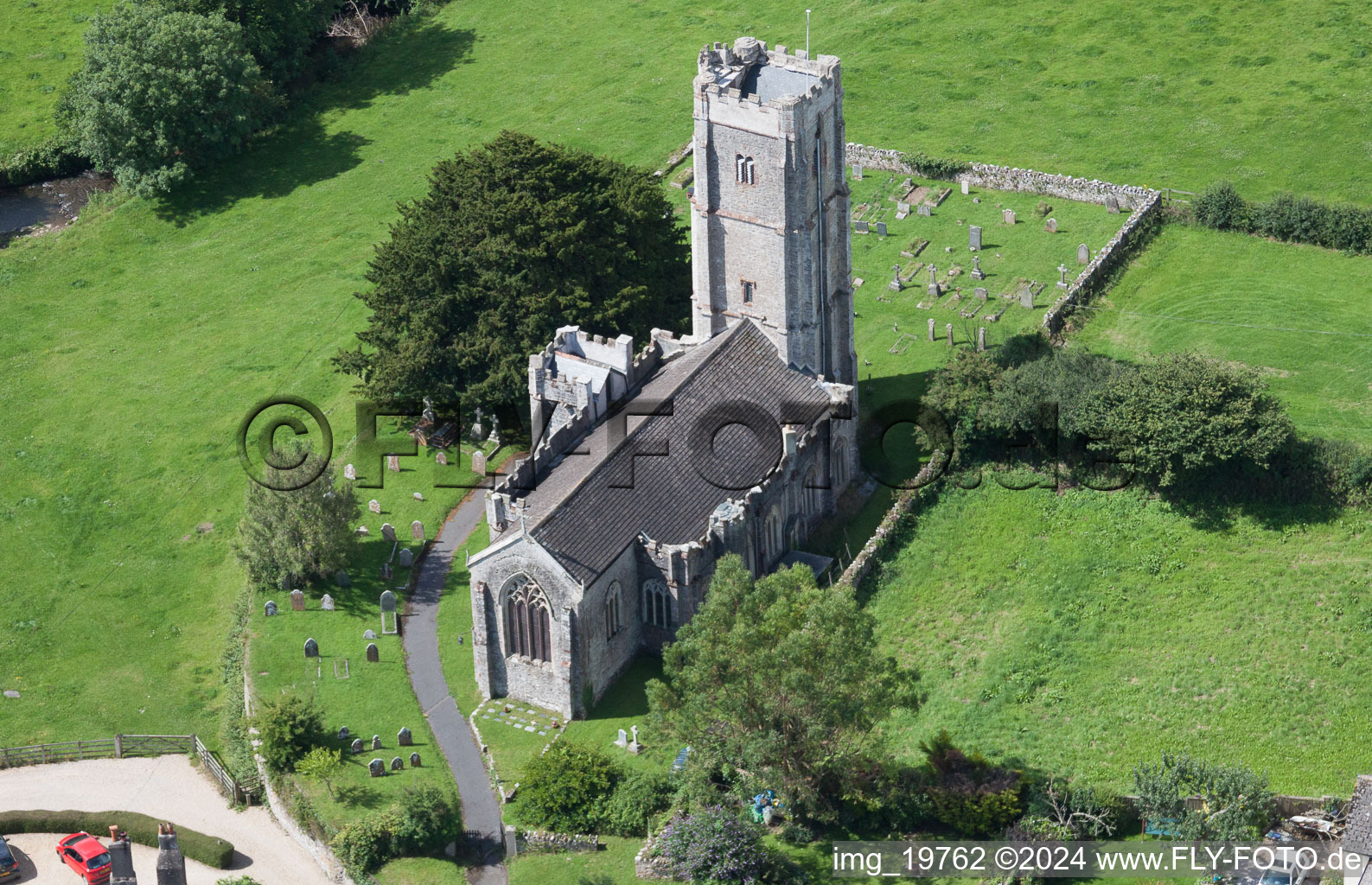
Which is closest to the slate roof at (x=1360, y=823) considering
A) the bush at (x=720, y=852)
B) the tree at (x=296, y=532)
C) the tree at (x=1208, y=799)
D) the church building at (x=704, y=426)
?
the tree at (x=1208, y=799)

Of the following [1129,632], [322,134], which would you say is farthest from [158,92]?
[1129,632]

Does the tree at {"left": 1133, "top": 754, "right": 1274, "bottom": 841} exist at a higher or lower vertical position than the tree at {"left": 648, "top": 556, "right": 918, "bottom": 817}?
lower

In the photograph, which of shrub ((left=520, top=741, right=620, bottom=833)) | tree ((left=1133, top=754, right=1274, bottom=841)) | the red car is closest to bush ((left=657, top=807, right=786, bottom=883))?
shrub ((left=520, top=741, right=620, bottom=833))

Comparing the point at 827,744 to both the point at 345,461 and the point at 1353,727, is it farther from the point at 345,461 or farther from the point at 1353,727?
the point at 345,461

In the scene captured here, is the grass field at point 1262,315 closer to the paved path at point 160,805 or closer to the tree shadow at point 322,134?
the paved path at point 160,805

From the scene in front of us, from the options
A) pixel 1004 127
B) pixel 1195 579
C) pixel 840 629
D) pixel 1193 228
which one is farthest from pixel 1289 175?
pixel 840 629

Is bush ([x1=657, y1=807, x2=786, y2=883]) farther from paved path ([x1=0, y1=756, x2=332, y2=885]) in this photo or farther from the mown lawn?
paved path ([x1=0, y1=756, x2=332, y2=885])

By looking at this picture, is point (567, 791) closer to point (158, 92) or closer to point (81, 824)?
point (81, 824)
